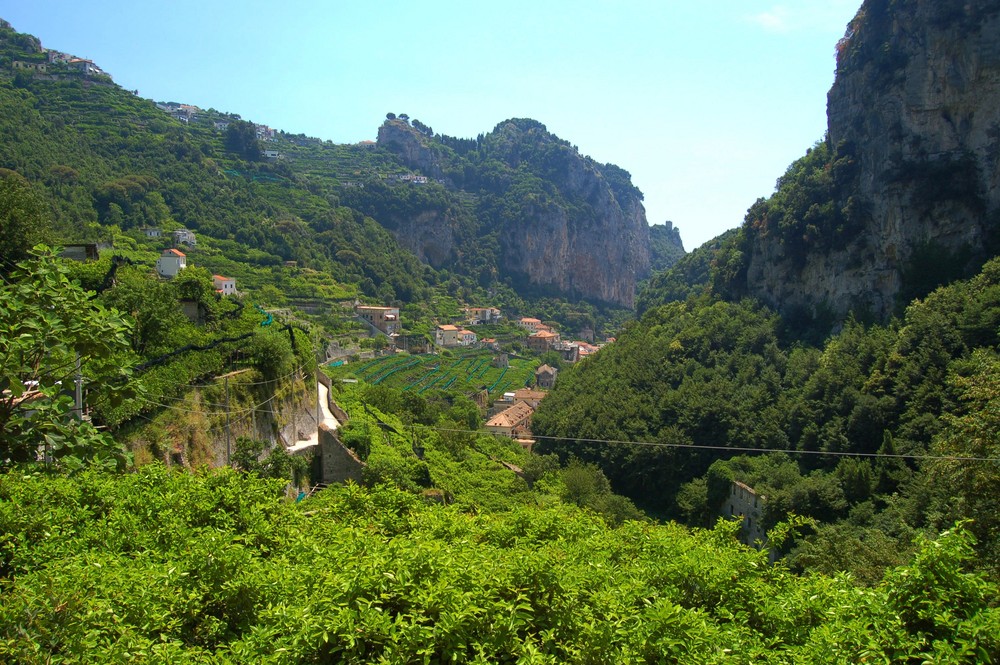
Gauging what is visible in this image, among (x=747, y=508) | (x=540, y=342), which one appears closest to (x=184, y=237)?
(x=747, y=508)

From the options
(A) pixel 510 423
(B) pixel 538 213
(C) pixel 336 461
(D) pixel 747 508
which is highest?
(B) pixel 538 213

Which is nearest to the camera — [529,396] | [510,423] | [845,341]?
[845,341]

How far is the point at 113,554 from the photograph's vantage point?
4.65 m

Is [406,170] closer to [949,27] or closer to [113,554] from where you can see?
[949,27]

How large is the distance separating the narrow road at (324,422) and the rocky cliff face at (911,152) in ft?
80.9

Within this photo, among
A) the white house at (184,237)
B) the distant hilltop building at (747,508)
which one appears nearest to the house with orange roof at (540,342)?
the white house at (184,237)

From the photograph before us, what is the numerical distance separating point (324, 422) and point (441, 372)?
1225 inches

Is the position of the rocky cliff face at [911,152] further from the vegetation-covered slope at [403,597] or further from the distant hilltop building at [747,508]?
the vegetation-covered slope at [403,597]

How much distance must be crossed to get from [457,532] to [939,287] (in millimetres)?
26753

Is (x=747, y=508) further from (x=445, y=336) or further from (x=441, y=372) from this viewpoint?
(x=445, y=336)

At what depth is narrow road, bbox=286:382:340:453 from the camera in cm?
1607

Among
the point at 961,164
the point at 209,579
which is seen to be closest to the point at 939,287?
the point at 961,164

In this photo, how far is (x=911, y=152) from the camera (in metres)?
29.7

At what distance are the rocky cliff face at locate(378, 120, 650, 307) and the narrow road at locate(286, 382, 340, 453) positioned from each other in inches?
2926
